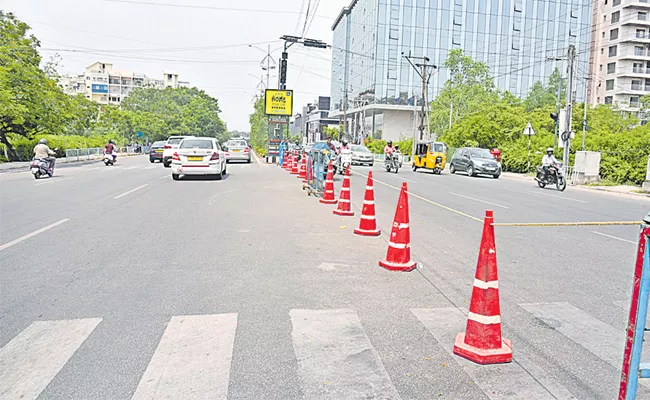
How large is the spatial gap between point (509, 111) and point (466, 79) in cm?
1824

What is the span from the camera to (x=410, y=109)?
247ft

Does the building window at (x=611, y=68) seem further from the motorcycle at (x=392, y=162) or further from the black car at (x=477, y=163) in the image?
the motorcycle at (x=392, y=162)

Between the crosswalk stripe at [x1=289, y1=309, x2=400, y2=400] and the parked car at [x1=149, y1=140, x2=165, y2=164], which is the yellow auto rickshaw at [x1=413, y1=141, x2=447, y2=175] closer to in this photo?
the parked car at [x1=149, y1=140, x2=165, y2=164]

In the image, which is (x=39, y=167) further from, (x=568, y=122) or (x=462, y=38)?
(x=462, y=38)

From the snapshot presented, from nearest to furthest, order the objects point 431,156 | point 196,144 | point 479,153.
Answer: point 196,144 < point 479,153 < point 431,156

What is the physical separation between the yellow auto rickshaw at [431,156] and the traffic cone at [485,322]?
27.8 meters

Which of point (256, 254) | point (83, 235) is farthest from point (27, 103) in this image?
point (256, 254)

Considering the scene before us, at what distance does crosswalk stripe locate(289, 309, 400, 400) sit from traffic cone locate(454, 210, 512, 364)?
2.36 ft

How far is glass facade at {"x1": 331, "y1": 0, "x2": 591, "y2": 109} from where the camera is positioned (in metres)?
72.9

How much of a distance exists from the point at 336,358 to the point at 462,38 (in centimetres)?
7767

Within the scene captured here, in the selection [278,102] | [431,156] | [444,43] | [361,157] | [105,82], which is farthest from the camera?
[105,82]

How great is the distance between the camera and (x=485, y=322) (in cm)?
414

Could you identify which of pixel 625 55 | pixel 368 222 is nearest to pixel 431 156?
pixel 368 222

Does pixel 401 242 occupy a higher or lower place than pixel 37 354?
higher
